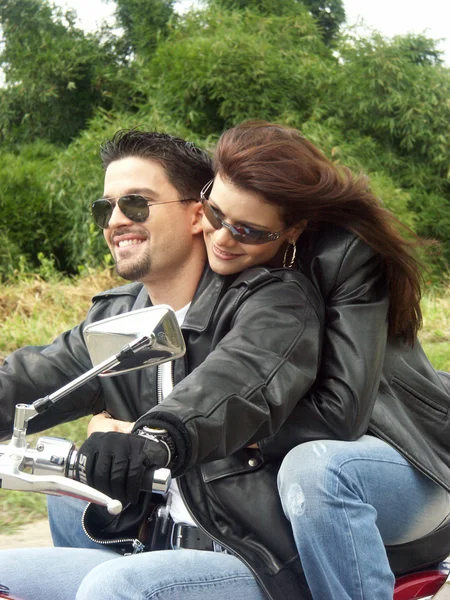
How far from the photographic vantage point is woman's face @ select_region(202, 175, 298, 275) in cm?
235

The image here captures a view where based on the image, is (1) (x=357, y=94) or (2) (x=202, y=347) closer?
(2) (x=202, y=347)

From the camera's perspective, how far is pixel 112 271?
875 centimetres

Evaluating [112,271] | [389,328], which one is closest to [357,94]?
[112,271]

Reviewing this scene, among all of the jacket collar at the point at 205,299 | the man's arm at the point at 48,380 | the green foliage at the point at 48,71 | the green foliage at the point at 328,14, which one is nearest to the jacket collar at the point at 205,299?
the jacket collar at the point at 205,299

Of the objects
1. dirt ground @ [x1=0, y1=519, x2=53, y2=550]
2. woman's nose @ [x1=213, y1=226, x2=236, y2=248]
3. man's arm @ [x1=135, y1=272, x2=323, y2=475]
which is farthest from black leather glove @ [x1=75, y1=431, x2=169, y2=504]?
dirt ground @ [x1=0, y1=519, x2=53, y2=550]

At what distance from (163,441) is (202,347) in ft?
2.06

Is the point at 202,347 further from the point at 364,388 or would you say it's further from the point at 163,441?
the point at 163,441

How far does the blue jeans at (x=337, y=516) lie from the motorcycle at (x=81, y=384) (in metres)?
0.48

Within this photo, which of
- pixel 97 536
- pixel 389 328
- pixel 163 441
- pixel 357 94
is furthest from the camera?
pixel 357 94

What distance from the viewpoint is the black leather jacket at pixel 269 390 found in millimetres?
1906

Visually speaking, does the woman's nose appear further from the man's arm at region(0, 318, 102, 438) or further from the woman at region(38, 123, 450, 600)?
the man's arm at region(0, 318, 102, 438)

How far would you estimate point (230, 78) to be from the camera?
10.2 m

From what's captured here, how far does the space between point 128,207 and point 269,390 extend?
0.80 metres

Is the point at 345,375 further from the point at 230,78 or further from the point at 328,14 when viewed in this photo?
the point at 328,14
